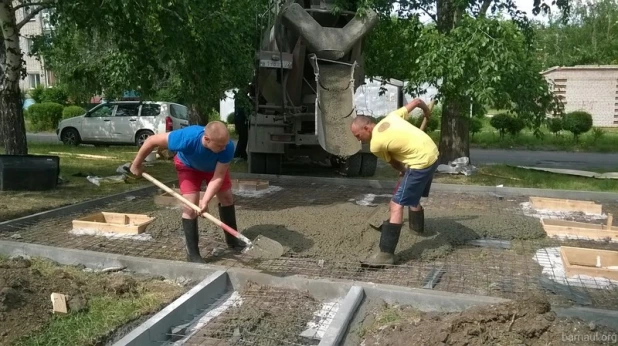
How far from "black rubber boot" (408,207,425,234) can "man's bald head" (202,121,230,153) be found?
2110 millimetres

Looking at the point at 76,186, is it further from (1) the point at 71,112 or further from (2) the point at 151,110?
(1) the point at 71,112

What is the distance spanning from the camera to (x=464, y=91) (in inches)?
292

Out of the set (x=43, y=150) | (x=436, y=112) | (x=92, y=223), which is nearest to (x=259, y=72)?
(x=92, y=223)

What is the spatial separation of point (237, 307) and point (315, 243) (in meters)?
1.57

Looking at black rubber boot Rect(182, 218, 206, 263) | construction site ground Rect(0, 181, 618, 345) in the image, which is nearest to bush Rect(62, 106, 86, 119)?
construction site ground Rect(0, 181, 618, 345)

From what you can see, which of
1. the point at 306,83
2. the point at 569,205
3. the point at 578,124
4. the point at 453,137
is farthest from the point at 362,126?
the point at 578,124

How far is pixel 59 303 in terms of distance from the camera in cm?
374

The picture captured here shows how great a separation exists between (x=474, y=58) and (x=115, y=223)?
15.2ft

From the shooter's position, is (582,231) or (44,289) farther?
(582,231)

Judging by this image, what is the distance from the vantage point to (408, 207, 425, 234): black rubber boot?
18.4ft

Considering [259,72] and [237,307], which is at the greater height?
[259,72]

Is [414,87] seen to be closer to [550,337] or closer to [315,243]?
[315,243]

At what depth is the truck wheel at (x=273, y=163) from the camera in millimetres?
9922

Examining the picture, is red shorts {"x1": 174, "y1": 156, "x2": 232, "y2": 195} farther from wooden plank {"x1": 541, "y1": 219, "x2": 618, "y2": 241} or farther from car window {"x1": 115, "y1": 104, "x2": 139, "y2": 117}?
car window {"x1": 115, "y1": 104, "x2": 139, "y2": 117}
